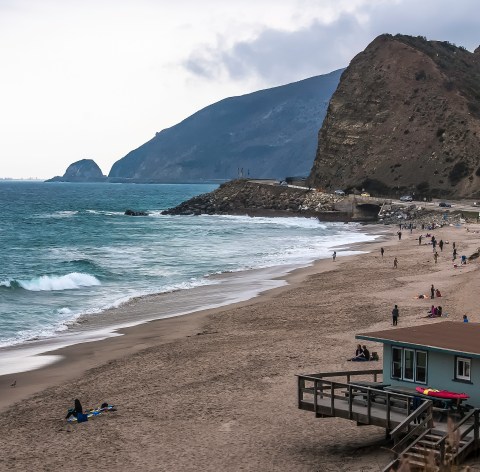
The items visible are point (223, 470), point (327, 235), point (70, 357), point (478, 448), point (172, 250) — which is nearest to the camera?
Answer: point (478, 448)

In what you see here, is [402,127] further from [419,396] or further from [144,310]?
[419,396]

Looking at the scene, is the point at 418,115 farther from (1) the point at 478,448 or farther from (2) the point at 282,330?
(1) the point at 478,448

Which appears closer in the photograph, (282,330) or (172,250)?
(282,330)

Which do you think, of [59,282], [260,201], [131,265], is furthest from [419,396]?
[260,201]

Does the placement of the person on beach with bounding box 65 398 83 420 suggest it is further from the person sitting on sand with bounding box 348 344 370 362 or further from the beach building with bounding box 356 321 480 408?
the person sitting on sand with bounding box 348 344 370 362

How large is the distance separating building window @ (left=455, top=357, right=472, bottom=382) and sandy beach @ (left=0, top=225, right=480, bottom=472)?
7.60ft

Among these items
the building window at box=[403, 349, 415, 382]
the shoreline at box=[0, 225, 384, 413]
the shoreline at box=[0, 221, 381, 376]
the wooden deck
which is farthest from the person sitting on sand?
the shoreline at box=[0, 221, 381, 376]

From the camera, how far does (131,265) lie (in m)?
64.8

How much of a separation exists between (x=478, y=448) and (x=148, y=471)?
690 centimetres

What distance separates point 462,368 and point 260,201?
123 metres

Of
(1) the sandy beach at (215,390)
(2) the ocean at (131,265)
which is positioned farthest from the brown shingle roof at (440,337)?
(2) the ocean at (131,265)

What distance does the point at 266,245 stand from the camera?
80812 mm

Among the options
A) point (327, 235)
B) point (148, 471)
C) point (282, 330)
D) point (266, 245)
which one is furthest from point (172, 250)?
point (148, 471)

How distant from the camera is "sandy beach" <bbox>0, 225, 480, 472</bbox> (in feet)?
62.7
